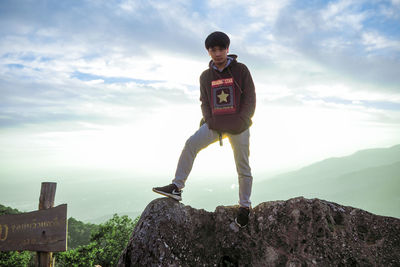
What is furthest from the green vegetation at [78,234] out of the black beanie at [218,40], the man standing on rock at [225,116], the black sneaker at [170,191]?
the black beanie at [218,40]

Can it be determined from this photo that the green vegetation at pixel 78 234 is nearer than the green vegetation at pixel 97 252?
No

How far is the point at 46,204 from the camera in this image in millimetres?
5902

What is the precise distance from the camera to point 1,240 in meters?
5.61

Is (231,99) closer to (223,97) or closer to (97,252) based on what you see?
(223,97)

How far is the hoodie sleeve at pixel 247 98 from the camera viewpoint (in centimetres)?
427

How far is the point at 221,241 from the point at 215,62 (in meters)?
3.34

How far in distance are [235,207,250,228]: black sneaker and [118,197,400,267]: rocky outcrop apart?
7.2 inches

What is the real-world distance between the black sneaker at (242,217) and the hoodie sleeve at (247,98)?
1663 millimetres

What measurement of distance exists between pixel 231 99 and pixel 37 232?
17.9ft

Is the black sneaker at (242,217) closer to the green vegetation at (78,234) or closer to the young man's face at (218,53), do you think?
the young man's face at (218,53)

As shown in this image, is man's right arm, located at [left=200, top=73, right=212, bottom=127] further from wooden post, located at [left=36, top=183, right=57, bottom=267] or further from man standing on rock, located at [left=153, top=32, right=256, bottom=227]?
wooden post, located at [left=36, top=183, right=57, bottom=267]

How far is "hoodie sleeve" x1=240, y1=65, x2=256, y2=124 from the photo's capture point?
14.0 ft

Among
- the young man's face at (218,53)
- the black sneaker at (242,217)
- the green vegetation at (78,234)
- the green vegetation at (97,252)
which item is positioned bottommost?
the green vegetation at (78,234)

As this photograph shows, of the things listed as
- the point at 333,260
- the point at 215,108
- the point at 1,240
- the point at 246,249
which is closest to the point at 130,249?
the point at 246,249
